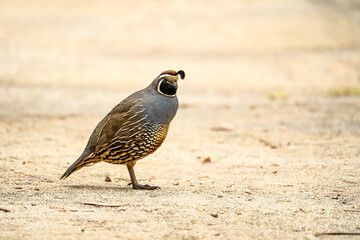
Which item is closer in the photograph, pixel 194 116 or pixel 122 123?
pixel 122 123

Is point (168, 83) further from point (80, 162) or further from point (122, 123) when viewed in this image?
point (80, 162)

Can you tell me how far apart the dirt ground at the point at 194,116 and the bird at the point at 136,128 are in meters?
0.35

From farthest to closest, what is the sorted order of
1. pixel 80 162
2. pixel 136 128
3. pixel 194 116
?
pixel 194 116, pixel 80 162, pixel 136 128

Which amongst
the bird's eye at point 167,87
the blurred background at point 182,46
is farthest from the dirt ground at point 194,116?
the bird's eye at point 167,87

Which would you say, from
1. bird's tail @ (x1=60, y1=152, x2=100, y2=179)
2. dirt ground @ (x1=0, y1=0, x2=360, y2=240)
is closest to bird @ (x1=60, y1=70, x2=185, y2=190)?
bird's tail @ (x1=60, y1=152, x2=100, y2=179)

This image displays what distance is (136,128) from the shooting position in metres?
6.11

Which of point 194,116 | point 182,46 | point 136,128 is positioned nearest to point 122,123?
point 136,128

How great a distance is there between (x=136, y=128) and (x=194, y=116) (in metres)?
6.79

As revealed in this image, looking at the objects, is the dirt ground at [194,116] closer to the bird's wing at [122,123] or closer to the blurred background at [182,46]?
the blurred background at [182,46]

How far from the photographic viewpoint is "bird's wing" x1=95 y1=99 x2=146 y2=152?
613cm

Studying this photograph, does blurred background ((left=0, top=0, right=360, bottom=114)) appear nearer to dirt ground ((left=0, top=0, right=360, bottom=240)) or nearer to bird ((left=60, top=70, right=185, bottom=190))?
dirt ground ((left=0, top=0, right=360, bottom=240))

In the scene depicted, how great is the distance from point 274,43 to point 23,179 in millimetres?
18088

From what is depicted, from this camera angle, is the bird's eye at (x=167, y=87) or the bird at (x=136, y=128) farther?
the bird's eye at (x=167, y=87)

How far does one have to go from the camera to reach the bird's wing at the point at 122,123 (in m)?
6.13
